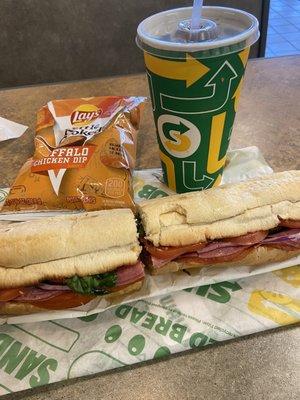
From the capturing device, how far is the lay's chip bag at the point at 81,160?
1019 mm

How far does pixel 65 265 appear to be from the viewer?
0.78 metres

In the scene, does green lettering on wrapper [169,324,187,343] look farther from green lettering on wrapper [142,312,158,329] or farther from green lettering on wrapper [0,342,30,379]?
green lettering on wrapper [0,342,30,379]

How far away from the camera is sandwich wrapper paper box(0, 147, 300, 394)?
2.47 ft

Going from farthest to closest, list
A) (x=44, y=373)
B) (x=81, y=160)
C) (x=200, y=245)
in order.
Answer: (x=81, y=160)
(x=200, y=245)
(x=44, y=373)

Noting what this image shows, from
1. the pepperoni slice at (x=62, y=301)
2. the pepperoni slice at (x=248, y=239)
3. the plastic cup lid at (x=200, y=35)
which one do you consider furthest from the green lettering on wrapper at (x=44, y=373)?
the plastic cup lid at (x=200, y=35)

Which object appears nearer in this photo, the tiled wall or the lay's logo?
the lay's logo

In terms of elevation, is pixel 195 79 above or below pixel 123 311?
above

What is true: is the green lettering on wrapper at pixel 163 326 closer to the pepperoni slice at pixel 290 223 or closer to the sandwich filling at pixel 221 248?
the sandwich filling at pixel 221 248

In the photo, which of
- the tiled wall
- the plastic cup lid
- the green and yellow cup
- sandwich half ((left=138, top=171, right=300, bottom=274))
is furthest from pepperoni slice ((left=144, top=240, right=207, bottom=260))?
the tiled wall

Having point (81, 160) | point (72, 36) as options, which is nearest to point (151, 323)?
point (81, 160)

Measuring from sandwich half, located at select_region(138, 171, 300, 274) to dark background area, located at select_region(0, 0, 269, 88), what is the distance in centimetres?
182

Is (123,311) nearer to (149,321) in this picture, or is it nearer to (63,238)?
(149,321)

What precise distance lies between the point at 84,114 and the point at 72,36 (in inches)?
55.1

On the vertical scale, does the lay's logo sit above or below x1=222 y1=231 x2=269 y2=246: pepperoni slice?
above
